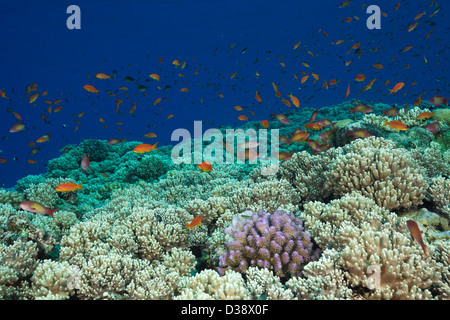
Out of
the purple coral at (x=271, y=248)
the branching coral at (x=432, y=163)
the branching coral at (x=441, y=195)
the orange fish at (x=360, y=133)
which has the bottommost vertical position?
the purple coral at (x=271, y=248)

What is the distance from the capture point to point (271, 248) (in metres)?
3.40

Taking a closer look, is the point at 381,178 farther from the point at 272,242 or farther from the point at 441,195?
the point at 272,242

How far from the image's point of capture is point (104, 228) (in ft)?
14.8

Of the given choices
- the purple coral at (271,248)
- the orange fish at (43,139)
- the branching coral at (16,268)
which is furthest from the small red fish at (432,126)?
the orange fish at (43,139)

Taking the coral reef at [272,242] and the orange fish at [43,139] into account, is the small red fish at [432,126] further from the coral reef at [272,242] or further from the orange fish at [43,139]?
the orange fish at [43,139]

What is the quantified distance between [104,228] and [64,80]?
283 feet

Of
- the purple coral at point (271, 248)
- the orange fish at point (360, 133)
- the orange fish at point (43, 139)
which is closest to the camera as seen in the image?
the purple coral at point (271, 248)

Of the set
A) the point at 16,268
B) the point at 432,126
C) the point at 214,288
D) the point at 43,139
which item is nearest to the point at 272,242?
the point at 214,288

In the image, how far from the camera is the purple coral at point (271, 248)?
329 cm

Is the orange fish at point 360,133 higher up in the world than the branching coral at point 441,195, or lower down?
higher up

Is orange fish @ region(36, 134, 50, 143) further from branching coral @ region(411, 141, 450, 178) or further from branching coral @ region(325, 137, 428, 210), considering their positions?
branching coral @ region(411, 141, 450, 178)

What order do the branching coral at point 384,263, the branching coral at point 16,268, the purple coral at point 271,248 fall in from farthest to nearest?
the purple coral at point 271,248, the branching coral at point 16,268, the branching coral at point 384,263

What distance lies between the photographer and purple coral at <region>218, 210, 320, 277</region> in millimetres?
3285
